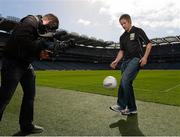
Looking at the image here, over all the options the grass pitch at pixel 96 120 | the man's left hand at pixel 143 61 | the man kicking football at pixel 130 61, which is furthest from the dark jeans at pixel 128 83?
the grass pitch at pixel 96 120

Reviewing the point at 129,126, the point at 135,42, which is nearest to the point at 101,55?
the point at 135,42

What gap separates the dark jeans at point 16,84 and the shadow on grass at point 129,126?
171 centimetres

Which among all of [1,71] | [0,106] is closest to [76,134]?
[0,106]

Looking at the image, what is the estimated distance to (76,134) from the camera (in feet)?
17.6

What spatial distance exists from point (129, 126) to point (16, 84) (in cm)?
244

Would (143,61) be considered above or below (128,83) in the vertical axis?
above

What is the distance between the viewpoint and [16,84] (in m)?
5.30

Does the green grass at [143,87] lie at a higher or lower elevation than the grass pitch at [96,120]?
lower

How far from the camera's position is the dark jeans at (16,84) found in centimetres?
522

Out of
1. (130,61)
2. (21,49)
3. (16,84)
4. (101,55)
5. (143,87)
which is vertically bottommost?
(101,55)

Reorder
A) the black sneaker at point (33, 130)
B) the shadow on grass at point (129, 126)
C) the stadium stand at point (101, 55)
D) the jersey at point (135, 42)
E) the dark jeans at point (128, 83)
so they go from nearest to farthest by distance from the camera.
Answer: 1. the shadow on grass at point (129, 126)
2. the black sneaker at point (33, 130)
3. the dark jeans at point (128, 83)
4. the jersey at point (135, 42)
5. the stadium stand at point (101, 55)

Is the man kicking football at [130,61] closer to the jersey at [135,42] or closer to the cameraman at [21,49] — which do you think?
the jersey at [135,42]

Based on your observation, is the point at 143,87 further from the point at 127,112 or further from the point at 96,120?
the point at 96,120

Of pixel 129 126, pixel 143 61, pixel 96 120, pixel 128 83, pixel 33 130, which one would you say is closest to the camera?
pixel 33 130
